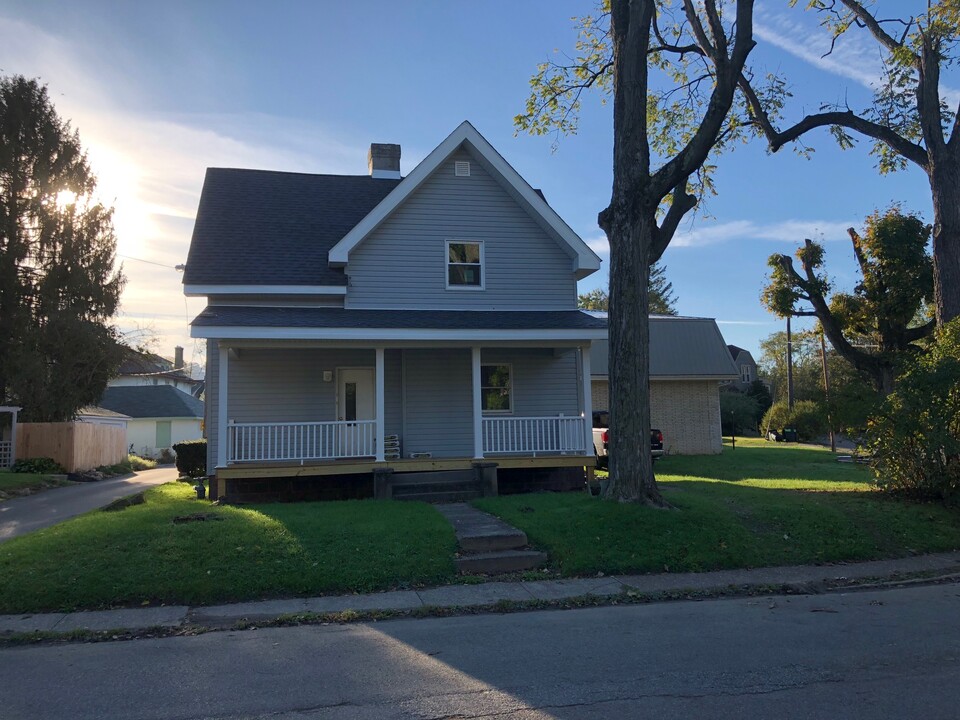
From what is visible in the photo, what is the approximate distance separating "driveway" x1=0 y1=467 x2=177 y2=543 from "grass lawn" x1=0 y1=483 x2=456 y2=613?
4117 millimetres

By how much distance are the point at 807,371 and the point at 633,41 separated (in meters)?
53.5

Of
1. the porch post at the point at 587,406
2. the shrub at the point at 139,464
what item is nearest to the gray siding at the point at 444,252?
the porch post at the point at 587,406

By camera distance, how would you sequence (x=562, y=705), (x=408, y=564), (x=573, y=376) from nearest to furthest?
(x=562, y=705)
(x=408, y=564)
(x=573, y=376)

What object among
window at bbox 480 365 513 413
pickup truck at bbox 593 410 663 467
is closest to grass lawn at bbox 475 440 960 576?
window at bbox 480 365 513 413

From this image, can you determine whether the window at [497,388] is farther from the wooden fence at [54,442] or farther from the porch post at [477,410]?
the wooden fence at [54,442]

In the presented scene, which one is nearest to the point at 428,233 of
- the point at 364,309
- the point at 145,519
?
the point at 364,309

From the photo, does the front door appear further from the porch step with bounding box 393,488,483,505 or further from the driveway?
the driveway

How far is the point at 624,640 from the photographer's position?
20.5ft

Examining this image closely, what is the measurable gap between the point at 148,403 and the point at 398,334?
130ft

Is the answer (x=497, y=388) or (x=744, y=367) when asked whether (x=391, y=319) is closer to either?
(x=497, y=388)

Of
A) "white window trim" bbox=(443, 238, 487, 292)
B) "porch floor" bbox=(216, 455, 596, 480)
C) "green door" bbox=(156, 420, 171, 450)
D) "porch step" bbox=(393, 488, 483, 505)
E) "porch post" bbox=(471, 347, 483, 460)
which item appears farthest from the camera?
"green door" bbox=(156, 420, 171, 450)

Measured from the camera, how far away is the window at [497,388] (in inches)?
661

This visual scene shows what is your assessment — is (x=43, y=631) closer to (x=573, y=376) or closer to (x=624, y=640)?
(x=624, y=640)

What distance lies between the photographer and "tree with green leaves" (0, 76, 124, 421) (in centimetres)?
2791
